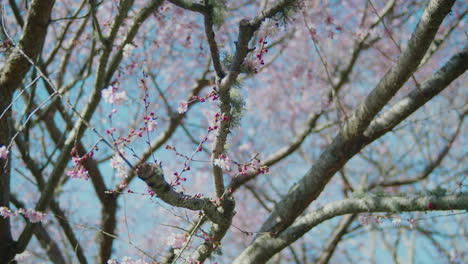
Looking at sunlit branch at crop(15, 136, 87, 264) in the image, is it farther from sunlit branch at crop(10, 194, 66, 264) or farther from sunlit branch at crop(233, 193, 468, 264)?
sunlit branch at crop(233, 193, 468, 264)

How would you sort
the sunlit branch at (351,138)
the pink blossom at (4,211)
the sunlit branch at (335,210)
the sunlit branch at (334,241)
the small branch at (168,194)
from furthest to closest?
the sunlit branch at (334,241) → the pink blossom at (4,211) → the sunlit branch at (335,210) → the sunlit branch at (351,138) → the small branch at (168,194)

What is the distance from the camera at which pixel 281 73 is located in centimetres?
848

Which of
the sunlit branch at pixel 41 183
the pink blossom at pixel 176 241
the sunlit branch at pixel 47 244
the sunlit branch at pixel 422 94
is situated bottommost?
the pink blossom at pixel 176 241

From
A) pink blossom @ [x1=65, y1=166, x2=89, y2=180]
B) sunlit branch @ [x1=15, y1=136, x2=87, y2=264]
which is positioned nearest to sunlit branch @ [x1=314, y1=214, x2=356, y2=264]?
sunlit branch @ [x1=15, y1=136, x2=87, y2=264]

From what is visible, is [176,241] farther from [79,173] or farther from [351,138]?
[351,138]

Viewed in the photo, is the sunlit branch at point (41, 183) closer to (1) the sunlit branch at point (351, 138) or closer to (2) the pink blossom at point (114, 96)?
(1) the sunlit branch at point (351, 138)

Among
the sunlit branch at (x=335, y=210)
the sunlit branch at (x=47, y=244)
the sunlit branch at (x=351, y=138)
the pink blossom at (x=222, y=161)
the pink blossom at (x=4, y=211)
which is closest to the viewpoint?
the pink blossom at (x=222, y=161)

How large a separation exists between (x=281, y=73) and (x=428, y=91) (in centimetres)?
593

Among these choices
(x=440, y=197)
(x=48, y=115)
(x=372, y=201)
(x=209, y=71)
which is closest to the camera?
(x=440, y=197)

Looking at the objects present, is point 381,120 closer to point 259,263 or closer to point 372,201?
point 372,201

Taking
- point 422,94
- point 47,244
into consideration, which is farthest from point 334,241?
point 47,244

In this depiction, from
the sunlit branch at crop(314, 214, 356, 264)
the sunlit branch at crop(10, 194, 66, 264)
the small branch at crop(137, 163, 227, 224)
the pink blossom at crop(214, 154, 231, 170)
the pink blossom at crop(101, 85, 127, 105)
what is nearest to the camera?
the small branch at crop(137, 163, 227, 224)

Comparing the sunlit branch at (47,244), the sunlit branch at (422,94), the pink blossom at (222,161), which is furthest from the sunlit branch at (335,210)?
the sunlit branch at (47,244)

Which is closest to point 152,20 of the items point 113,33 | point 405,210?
point 113,33
